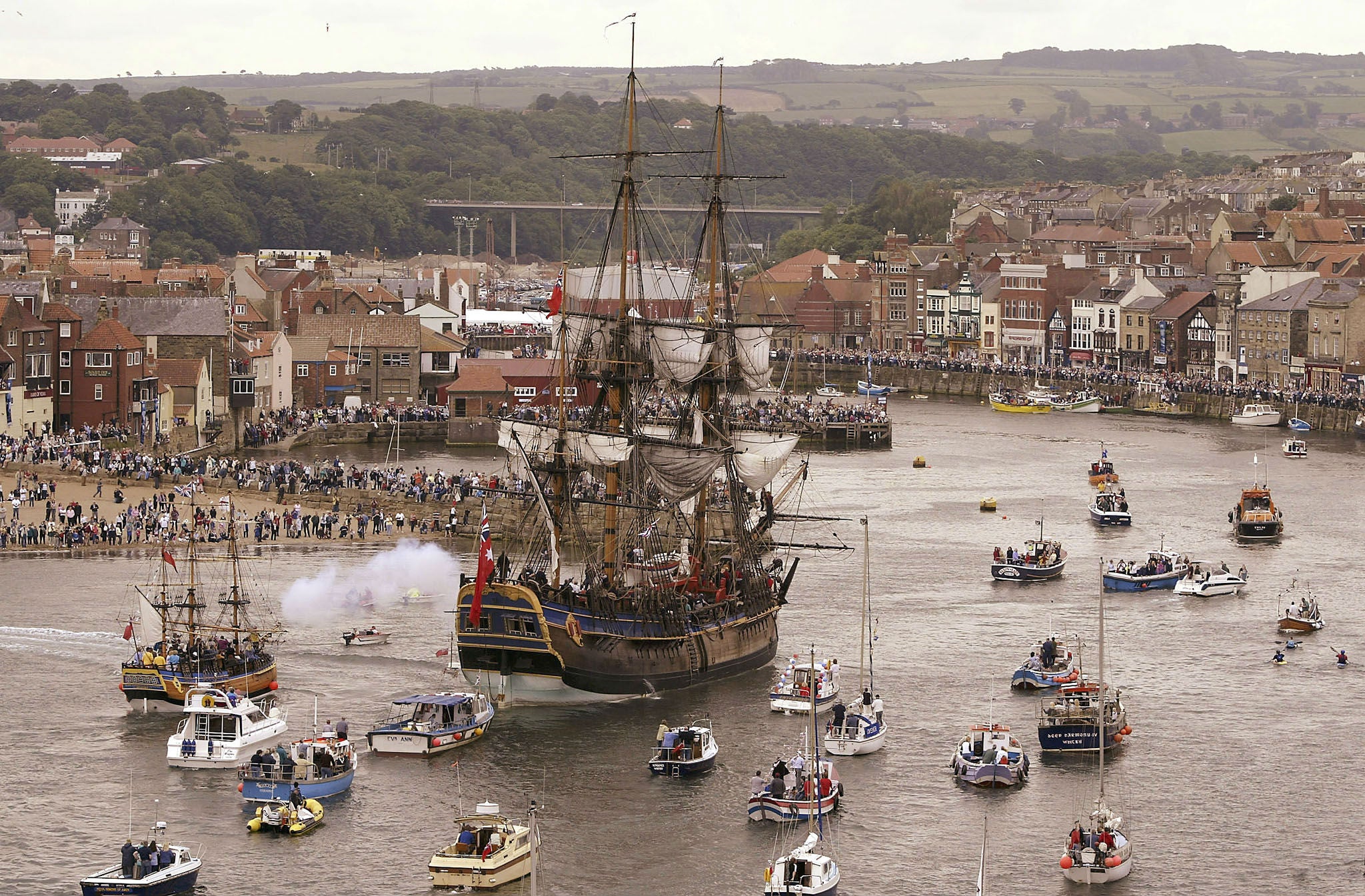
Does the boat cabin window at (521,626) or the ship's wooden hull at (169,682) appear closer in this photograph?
the ship's wooden hull at (169,682)

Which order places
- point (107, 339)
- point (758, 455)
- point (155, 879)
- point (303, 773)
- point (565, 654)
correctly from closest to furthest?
point (155, 879) < point (303, 773) < point (565, 654) < point (758, 455) < point (107, 339)

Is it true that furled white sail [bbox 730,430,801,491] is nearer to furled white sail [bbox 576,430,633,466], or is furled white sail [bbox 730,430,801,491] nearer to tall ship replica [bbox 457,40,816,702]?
tall ship replica [bbox 457,40,816,702]

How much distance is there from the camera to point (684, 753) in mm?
46469

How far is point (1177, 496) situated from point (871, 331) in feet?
301

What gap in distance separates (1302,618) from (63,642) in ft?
115

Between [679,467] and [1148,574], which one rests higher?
[679,467]

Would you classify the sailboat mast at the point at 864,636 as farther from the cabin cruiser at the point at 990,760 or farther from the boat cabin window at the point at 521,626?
the boat cabin window at the point at 521,626

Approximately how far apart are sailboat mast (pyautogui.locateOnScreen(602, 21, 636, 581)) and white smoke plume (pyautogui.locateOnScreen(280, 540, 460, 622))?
6998mm

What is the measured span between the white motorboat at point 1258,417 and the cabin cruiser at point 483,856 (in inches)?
3607

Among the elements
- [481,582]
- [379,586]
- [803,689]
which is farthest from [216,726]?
[379,586]

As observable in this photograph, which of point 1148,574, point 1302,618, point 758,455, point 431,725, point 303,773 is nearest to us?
point 303,773

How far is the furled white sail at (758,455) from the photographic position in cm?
6481

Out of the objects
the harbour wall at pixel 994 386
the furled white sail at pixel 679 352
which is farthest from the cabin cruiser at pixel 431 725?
the harbour wall at pixel 994 386

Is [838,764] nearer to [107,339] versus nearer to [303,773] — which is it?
[303,773]
